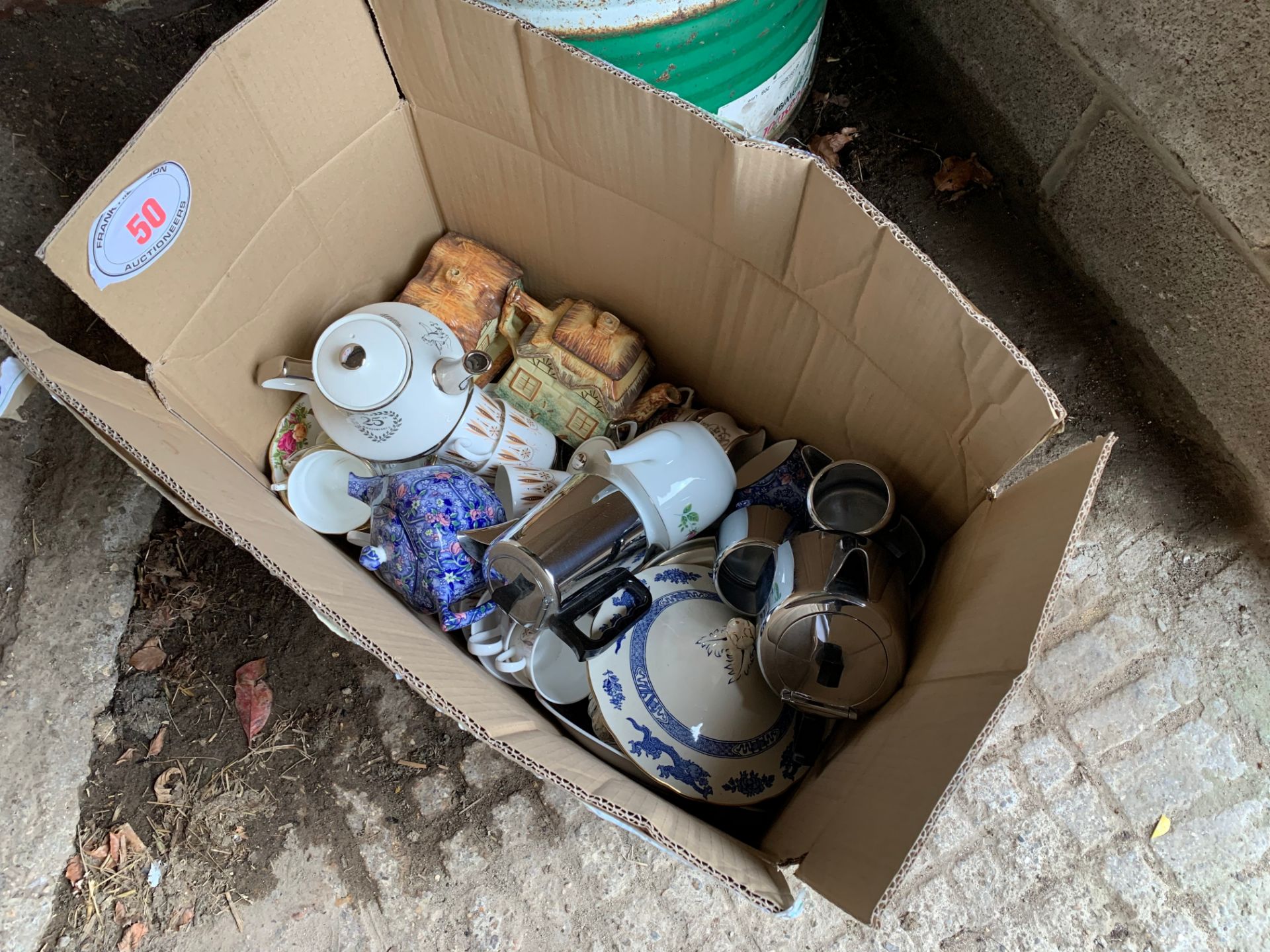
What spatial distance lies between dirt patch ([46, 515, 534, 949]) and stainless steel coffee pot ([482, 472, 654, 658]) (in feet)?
1.36

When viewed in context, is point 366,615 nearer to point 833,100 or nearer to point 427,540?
point 427,540

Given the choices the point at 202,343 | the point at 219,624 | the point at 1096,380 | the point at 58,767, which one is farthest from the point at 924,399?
the point at 58,767

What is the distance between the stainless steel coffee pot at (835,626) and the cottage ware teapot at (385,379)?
43cm

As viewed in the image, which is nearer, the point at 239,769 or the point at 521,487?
the point at 521,487

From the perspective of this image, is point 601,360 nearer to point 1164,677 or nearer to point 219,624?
point 219,624

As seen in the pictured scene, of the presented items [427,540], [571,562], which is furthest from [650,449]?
[427,540]

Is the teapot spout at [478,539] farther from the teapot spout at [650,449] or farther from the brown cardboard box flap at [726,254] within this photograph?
the brown cardboard box flap at [726,254]

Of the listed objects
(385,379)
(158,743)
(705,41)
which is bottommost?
(158,743)

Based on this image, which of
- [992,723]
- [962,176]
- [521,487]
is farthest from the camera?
[962,176]

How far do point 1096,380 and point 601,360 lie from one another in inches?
33.8

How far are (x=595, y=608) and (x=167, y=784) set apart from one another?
73 centimetres

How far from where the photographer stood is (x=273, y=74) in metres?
0.86

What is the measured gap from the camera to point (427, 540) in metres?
0.89

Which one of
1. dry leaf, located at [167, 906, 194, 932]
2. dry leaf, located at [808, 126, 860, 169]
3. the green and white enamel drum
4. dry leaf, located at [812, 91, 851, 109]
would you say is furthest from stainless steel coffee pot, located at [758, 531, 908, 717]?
dry leaf, located at [812, 91, 851, 109]
